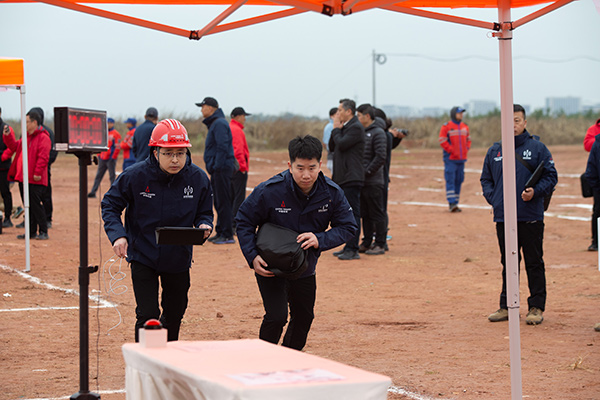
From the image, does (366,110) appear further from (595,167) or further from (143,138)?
(143,138)

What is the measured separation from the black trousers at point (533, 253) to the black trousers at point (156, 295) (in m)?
3.54

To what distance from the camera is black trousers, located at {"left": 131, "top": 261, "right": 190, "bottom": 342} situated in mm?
5602

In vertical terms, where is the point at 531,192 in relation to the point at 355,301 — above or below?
above

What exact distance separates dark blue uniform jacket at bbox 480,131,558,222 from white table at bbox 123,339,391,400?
4.69 metres

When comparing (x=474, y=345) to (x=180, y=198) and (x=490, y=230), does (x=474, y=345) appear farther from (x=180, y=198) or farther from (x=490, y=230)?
(x=490, y=230)

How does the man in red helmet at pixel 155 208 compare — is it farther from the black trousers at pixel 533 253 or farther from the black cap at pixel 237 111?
the black cap at pixel 237 111

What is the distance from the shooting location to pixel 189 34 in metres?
6.22

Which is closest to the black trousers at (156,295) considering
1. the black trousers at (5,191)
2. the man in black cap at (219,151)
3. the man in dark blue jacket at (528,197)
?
the man in dark blue jacket at (528,197)

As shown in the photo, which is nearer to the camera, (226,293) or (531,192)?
(531,192)

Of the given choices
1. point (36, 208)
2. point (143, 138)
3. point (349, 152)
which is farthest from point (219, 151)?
point (36, 208)

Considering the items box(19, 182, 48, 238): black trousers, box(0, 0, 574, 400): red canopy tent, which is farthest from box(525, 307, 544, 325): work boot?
box(19, 182, 48, 238): black trousers

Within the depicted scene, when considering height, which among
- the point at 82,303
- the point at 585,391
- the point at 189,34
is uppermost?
the point at 189,34

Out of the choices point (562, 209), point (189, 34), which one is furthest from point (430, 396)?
point (562, 209)

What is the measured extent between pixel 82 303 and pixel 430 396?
2723mm
